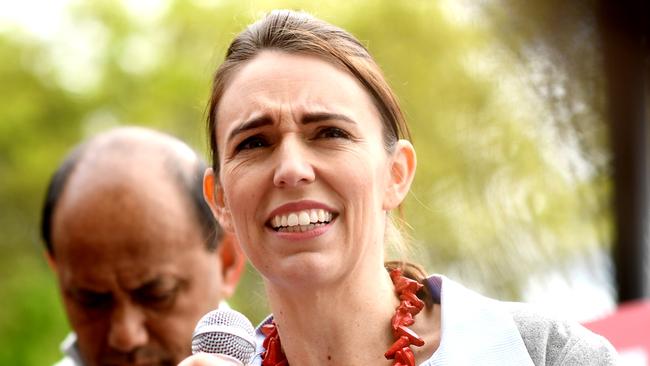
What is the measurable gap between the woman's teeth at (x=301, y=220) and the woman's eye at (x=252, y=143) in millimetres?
183

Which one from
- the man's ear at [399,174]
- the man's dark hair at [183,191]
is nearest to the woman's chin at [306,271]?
the man's ear at [399,174]

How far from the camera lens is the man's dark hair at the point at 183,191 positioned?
365cm

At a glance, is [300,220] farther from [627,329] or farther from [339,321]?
[627,329]

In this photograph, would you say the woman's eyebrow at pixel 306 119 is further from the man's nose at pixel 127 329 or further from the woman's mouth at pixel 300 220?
the man's nose at pixel 127 329

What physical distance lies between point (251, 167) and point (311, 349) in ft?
1.47

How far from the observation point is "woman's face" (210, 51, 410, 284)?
220cm

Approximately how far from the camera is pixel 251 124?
2.30 meters

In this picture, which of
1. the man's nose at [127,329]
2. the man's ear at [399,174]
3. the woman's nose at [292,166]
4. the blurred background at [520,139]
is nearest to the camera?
the woman's nose at [292,166]

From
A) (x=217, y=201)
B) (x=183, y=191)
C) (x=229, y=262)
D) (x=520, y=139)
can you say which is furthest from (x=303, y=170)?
(x=520, y=139)

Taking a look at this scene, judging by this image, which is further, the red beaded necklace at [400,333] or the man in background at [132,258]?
the man in background at [132,258]

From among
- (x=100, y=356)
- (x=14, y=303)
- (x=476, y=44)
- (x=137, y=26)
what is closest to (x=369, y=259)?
(x=100, y=356)

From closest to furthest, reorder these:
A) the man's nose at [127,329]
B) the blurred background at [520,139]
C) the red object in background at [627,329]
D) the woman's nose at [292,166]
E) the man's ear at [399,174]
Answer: the woman's nose at [292,166]
the man's ear at [399,174]
the man's nose at [127,329]
the red object in background at [627,329]
the blurred background at [520,139]

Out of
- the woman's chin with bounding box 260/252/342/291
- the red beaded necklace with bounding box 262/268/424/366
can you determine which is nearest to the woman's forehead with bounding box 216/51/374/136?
the woman's chin with bounding box 260/252/342/291

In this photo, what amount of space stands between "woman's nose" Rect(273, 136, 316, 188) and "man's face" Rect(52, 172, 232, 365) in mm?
1335
